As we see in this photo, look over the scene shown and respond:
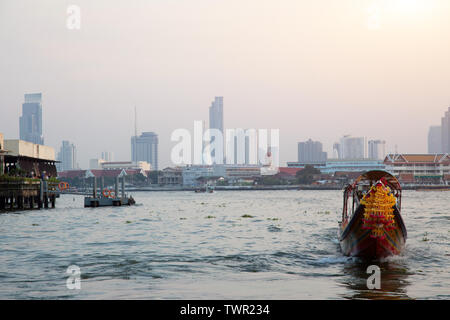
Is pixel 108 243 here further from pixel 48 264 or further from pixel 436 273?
pixel 436 273

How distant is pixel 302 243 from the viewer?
25531 mm

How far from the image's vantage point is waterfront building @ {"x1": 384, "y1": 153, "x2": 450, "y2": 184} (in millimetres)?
179625

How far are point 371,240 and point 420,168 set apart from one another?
175052mm

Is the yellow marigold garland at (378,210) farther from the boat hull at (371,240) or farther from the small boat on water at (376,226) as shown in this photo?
the boat hull at (371,240)

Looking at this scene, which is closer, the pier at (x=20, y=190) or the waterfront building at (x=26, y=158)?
the pier at (x=20, y=190)

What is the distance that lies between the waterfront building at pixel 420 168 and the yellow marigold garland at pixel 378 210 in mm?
167651

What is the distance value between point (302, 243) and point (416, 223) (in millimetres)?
14777

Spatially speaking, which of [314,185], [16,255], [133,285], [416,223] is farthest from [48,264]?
[314,185]

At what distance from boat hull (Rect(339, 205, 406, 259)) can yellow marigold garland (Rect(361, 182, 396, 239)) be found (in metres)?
0.22

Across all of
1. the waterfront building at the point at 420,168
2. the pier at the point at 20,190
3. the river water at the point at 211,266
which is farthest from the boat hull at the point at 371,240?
the waterfront building at the point at 420,168

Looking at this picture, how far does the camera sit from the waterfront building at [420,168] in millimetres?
179625

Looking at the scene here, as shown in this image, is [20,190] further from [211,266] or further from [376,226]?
[376,226]

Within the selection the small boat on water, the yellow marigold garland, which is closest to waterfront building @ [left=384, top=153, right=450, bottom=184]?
the small boat on water

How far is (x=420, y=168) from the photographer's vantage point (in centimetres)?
18288
